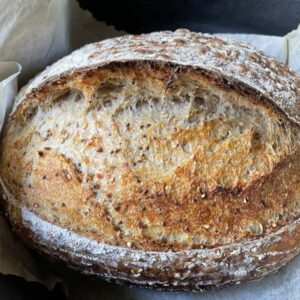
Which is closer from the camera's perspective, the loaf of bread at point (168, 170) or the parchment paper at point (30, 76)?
the loaf of bread at point (168, 170)

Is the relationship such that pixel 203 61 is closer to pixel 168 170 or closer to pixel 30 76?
pixel 168 170

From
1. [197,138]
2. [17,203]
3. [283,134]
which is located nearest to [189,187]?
[197,138]

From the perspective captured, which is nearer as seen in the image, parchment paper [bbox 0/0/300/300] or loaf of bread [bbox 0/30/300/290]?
loaf of bread [bbox 0/30/300/290]

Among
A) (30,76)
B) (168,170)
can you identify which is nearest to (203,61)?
(168,170)

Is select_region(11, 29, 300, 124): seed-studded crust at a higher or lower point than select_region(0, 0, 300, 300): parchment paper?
higher

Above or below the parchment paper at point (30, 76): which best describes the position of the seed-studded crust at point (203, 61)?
above
